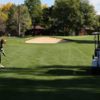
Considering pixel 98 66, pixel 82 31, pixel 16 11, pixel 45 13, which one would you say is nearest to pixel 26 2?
pixel 45 13

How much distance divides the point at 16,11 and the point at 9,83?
11330 centimetres

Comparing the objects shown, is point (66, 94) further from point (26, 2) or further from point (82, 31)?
point (26, 2)

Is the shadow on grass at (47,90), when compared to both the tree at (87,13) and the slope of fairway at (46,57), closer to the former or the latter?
the slope of fairway at (46,57)

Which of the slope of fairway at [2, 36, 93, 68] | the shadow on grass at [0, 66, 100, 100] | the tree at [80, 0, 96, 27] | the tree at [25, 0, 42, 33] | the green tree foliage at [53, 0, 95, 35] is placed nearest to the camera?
the shadow on grass at [0, 66, 100, 100]

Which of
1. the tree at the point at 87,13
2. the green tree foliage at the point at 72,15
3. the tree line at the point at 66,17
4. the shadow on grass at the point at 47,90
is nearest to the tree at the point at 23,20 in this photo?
the tree line at the point at 66,17

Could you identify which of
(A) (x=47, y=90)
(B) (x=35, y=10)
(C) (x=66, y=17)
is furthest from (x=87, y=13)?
(A) (x=47, y=90)

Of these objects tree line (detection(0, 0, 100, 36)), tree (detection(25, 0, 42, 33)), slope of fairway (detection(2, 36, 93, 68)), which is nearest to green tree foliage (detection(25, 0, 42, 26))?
tree (detection(25, 0, 42, 33))

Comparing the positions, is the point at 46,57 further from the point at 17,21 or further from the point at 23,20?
the point at 23,20

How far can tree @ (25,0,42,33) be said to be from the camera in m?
156

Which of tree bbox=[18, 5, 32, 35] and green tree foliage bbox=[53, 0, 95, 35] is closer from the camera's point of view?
tree bbox=[18, 5, 32, 35]

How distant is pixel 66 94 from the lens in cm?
1304

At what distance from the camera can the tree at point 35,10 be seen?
156 metres

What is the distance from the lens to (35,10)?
159 meters

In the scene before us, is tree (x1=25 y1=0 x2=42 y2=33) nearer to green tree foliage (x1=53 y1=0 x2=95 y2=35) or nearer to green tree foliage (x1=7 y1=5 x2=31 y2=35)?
green tree foliage (x1=53 y1=0 x2=95 y2=35)
